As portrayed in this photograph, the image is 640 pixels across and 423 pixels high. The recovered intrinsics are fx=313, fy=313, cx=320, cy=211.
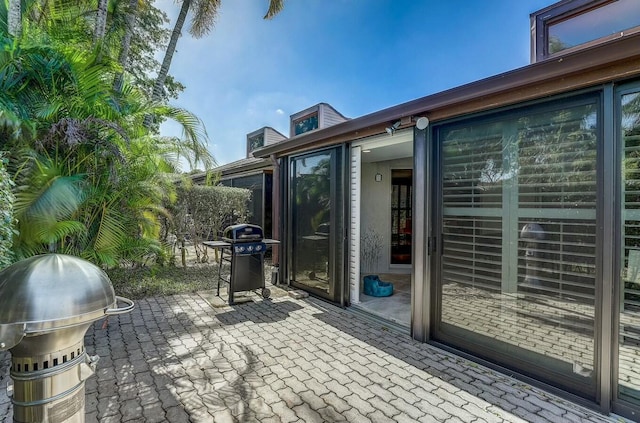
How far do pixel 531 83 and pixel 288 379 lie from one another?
3.51 m

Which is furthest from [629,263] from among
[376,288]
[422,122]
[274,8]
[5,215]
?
[274,8]

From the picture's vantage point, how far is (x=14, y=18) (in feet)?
12.6

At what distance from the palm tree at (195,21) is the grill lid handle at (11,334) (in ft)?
26.6

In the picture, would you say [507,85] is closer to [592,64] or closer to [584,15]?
[592,64]

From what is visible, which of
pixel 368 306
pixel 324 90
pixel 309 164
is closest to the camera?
pixel 368 306

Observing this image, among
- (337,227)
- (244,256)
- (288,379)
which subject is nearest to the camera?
(288,379)

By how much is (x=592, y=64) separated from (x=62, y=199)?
524 centimetres

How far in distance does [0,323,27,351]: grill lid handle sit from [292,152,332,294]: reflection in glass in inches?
169

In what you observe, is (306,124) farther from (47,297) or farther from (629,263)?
(47,297)

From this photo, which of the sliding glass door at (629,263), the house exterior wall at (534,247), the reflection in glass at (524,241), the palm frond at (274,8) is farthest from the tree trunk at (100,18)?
the sliding glass door at (629,263)

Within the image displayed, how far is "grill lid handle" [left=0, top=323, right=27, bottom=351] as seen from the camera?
4.11 ft

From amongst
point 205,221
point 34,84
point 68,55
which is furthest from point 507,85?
point 205,221

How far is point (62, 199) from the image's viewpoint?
355cm

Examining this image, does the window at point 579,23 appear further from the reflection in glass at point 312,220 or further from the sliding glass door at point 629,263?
the reflection in glass at point 312,220
